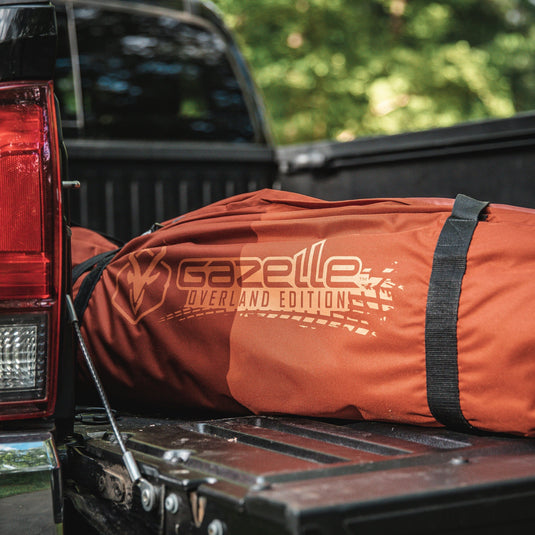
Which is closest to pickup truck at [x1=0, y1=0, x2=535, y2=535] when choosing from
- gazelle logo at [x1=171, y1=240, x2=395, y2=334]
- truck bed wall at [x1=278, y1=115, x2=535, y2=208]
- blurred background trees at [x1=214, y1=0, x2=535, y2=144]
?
gazelle logo at [x1=171, y1=240, x2=395, y2=334]

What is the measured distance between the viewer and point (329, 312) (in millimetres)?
1529

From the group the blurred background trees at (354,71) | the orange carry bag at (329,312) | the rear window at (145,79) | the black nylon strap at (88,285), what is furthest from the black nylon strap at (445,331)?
the blurred background trees at (354,71)

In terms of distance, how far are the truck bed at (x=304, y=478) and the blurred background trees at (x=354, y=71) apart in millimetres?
9726

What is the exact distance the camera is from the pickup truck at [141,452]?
1048 mm

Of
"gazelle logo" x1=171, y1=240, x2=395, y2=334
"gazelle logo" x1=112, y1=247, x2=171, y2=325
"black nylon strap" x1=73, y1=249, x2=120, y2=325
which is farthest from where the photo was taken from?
"black nylon strap" x1=73, y1=249, x2=120, y2=325

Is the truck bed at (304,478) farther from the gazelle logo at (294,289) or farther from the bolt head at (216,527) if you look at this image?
the gazelle logo at (294,289)

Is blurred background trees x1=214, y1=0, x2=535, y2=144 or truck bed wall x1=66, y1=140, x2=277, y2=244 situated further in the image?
blurred background trees x1=214, y1=0, x2=535, y2=144

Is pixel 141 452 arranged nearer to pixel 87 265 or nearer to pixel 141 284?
pixel 141 284

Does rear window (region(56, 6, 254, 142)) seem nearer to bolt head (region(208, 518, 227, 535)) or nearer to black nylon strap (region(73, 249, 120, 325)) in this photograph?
black nylon strap (region(73, 249, 120, 325))

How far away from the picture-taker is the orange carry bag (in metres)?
1.39

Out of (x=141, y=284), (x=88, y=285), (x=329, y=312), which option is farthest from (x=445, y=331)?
(x=88, y=285)

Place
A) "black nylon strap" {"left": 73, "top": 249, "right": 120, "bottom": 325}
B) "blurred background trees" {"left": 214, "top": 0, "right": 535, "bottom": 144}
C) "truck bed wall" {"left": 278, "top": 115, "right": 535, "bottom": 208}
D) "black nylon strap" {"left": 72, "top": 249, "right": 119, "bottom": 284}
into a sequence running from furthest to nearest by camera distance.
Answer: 1. "blurred background trees" {"left": 214, "top": 0, "right": 535, "bottom": 144}
2. "truck bed wall" {"left": 278, "top": 115, "right": 535, "bottom": 208}
3. "black nylon strap" {"left": 72, "top": 249, "right": 119, "bottom": 284}
4. "black nylon strap" {"left": 73, "top": 249, "right": 120, "bottom": 325}

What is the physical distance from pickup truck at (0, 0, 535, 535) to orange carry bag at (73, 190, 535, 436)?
0.22 ft

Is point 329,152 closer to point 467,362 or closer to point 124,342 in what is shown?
point 124,342
